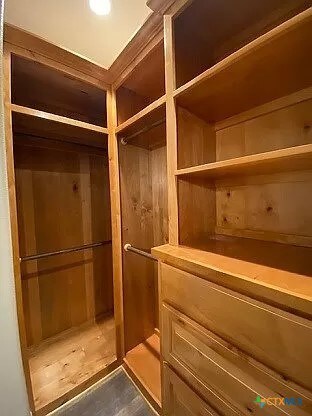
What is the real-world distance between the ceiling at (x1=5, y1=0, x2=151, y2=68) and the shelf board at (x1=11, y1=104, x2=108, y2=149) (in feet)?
1.16

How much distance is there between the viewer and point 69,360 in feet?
4.34

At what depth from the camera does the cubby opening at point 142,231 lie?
1240 mm

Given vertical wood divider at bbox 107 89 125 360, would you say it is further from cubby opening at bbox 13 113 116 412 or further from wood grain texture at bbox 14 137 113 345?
wood grain texture at bbox 14 137 113 345

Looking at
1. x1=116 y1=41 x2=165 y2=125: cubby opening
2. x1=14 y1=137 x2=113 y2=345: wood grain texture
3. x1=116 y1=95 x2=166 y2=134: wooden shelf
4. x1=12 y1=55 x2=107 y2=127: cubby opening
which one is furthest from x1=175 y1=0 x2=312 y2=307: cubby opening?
x1=14 y1=137 x2=113 y2=345: wood grain texture

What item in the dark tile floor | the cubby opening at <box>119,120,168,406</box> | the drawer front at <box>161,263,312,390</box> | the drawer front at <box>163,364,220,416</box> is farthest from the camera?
the cubby opening at <box>119,120,168,406</box>

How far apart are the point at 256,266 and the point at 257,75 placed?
64cm

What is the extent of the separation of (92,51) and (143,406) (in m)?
1.98

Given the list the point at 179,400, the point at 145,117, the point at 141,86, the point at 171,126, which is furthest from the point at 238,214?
the point at 141,86

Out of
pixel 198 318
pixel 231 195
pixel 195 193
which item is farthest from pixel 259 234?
pixel 198 318

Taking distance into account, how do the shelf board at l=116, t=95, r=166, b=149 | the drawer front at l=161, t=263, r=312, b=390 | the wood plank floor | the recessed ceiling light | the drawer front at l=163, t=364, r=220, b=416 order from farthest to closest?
the wood plank floor → the shelf board at l=116, t=95, r=166, b=149 → the recessed ceiling light → the drawer front at l=163, t=364, r=220, b=416 → the drawer front at l=161, t=263, r=312, b=390

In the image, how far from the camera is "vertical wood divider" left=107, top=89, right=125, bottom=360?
1181mm

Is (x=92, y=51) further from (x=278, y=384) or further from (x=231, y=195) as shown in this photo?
(x=278, y=384)

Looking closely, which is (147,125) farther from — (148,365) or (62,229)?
(148,365)

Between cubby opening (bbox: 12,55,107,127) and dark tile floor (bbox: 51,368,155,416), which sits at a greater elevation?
cubby opening (bbox: 12,55,107,127)
